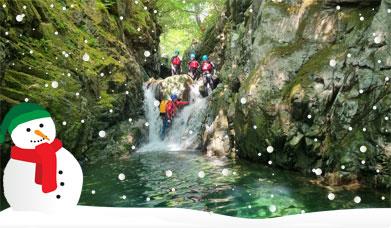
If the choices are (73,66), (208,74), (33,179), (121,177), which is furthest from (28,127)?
(208,74)

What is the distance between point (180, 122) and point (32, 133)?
5821 mm

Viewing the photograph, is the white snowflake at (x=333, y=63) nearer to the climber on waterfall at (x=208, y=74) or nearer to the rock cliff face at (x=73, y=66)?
the rock cliff face at (x=73, y=66)

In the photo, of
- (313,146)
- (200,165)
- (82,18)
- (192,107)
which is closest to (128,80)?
(192,107)

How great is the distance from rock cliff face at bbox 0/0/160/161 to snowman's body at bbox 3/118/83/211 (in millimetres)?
681

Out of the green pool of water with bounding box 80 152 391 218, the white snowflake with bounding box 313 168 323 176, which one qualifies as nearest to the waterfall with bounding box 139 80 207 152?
the white snowflake with bounding box 313 168 323 176

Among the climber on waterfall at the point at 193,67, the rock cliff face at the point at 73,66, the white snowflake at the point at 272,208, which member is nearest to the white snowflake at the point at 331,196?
the white snowflake at the point at 272,208

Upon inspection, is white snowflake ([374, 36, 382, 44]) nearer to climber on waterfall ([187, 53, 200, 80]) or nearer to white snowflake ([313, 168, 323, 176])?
white snowflake ([313, 168, 323, 176])

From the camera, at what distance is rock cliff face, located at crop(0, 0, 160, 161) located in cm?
454

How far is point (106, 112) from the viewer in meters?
6.50

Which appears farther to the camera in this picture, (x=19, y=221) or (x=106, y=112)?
(x=106, y=112)

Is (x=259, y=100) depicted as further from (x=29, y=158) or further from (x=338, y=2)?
(x=29, y=158)

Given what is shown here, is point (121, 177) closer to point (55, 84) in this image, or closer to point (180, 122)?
point (55, 84)

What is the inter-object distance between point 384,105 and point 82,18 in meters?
4.55

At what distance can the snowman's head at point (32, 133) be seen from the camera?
10.5 ft
